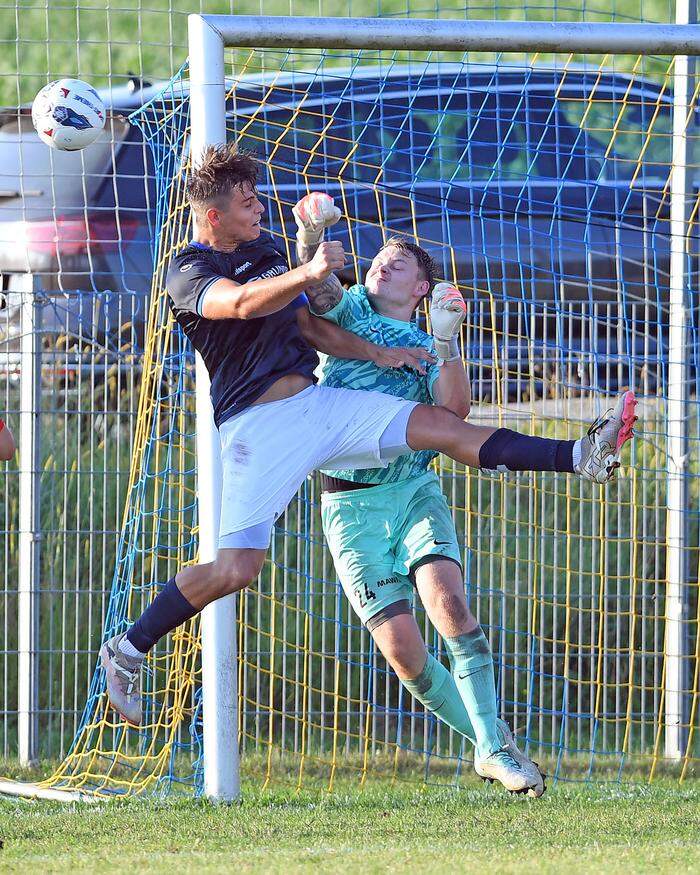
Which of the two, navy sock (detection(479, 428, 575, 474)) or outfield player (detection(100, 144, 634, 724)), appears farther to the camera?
outfield player (detection(100, 144, 634, 724))

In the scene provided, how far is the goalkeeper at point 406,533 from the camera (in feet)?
17.9

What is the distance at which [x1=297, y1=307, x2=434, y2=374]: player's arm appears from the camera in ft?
17.7

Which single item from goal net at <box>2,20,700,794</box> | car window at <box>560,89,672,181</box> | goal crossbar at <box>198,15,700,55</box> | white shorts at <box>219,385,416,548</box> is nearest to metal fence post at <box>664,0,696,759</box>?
goal net at <box>2,20,700,794</box>

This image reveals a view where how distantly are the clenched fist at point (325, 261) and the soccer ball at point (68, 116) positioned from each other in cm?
164

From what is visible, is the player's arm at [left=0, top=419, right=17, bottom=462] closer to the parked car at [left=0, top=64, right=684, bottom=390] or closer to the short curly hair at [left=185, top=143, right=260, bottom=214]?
the short curly hair at [left=185, top=143, right=260, bottom=214]

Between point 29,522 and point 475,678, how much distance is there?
2665 mm

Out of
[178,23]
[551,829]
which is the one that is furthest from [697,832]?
[178,23]

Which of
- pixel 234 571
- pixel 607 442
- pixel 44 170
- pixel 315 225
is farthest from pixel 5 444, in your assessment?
pixel 44 170

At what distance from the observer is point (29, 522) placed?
274 inches

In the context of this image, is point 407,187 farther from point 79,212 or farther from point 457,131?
point 79,212

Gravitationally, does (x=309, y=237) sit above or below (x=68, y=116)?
below

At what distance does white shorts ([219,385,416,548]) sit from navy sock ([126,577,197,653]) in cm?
26

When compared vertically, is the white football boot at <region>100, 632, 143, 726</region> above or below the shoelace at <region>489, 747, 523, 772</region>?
above

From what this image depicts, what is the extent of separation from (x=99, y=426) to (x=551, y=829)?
3522 mm
